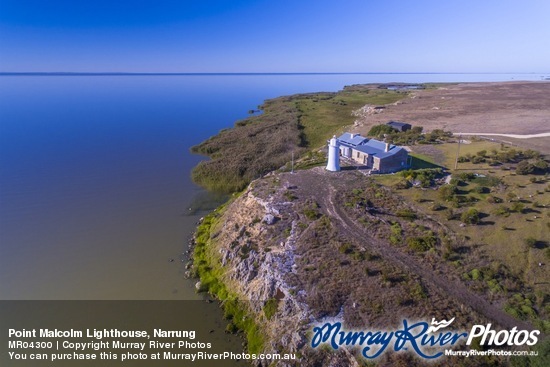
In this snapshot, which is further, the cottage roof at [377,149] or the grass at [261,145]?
the grass at [261,145]

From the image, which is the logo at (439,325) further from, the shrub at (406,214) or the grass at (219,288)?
the shrub at (406,214)

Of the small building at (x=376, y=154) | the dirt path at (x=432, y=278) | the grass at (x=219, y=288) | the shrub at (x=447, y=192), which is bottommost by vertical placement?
the grass at (x=219, y=288)

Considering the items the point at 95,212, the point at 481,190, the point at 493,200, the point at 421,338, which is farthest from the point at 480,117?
the point at 95,212

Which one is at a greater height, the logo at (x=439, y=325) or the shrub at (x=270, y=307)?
the logo at (x=439, y=325)

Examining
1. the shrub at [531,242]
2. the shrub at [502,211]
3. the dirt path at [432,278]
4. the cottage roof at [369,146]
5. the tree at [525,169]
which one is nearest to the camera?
the dirt path at [432,278]

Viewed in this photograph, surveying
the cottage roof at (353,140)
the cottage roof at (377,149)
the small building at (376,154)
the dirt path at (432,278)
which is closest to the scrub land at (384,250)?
the dirt path at (432,278)

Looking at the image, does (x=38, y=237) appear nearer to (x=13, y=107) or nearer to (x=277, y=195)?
→ (x=277, y=195)

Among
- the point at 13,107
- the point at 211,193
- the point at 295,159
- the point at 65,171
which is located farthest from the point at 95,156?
the point at 13,107
